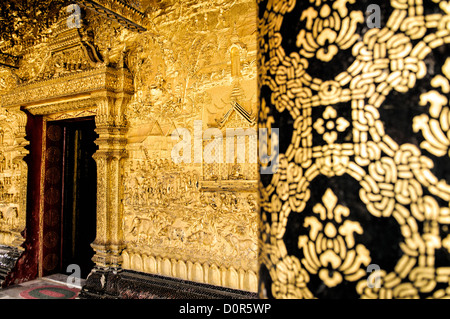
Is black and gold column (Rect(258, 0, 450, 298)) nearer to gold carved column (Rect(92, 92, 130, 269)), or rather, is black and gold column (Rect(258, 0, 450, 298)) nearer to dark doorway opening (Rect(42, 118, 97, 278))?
gold carved column (Rect(92, 92, 130, 269))

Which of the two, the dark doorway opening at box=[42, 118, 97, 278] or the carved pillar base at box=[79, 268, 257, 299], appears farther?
the dark doorway opening at box=[42, 118, 97, 278]

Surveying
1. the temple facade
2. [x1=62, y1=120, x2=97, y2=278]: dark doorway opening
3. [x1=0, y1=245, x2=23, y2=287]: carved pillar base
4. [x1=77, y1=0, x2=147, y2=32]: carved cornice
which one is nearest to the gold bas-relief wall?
the temple facade

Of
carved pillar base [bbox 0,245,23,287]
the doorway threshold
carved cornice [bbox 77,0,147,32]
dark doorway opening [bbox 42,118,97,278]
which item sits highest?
carved cornice [bbox 77,0,147,32]

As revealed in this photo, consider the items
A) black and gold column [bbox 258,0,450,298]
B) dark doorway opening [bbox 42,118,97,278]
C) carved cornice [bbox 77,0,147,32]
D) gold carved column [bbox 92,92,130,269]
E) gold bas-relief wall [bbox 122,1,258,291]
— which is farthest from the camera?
dark doorway opening [bbox 42,118,97,278]

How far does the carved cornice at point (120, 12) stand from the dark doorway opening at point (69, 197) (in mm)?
2023

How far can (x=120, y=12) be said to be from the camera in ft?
11.1

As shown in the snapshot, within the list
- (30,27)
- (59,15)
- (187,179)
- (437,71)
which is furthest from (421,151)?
(30,27)

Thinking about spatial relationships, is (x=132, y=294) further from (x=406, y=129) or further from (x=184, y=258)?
(x=406, y=129)

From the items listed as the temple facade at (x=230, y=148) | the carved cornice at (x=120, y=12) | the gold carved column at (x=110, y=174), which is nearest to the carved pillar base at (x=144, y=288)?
the temple facade at (x=230, y=148)

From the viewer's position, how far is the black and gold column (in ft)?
1.76

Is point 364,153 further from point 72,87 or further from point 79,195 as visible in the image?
point 79,195

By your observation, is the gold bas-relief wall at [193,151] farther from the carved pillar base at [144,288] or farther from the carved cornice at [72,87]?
the carved cornice at [72,87]

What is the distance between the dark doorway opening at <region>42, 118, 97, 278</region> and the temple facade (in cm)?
2

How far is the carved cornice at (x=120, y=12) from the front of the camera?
10.3ft
